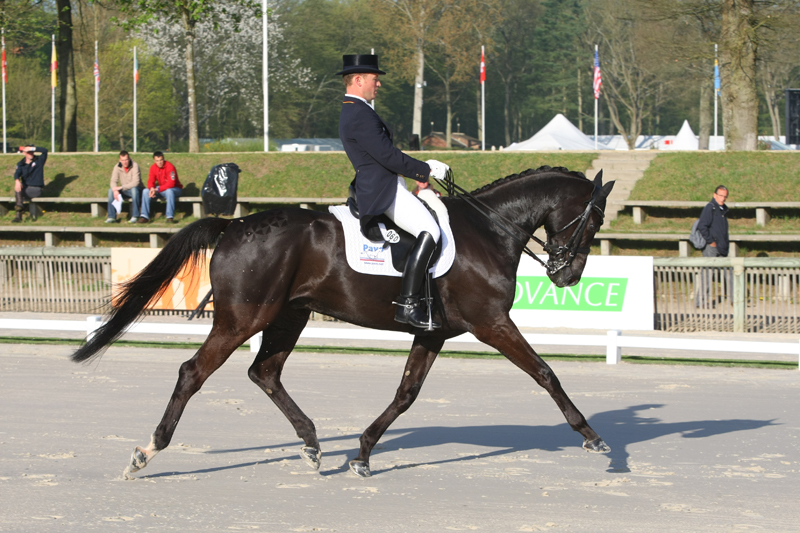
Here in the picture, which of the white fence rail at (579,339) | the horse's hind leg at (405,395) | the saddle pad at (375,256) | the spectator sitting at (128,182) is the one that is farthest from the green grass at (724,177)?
the saddle pad at (375,256)

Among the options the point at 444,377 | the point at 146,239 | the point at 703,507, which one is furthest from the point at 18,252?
the point at 703,507

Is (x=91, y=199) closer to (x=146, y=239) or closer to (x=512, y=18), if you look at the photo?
(x=146, y=239)

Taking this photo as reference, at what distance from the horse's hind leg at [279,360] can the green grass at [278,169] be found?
Result: 51.3 feet

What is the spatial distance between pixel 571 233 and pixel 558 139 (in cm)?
3941

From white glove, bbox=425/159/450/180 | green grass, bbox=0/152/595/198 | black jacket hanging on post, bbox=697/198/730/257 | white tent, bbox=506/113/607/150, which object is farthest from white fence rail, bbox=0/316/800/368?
white tent, bbox=506/113/607/150

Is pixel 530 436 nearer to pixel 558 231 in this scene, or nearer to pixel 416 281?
pixel 558 231

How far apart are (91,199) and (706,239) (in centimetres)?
1429

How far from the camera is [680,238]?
711 inches

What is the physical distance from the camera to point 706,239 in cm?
1533

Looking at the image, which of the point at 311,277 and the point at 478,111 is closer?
the point at 311,277

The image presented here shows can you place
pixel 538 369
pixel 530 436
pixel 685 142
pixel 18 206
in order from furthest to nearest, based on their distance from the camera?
pixel 685 142, pixel 18 206, pixel 530 436, pixel 538 369

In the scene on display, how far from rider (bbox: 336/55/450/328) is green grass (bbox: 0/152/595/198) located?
16.1 metres

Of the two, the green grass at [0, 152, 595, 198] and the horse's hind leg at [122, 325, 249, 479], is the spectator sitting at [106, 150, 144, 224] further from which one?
the horse's hind leg at [122, 325, 249, 479]

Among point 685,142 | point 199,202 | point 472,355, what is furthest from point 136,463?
point 685,142
